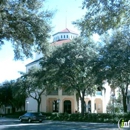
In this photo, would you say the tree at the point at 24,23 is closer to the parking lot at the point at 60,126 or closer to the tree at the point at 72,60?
the parking lot at the point at 60,126

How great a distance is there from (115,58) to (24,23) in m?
14.0

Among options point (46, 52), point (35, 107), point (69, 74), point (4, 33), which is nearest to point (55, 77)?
point (69, 74)

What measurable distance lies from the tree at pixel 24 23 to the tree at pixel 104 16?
2710 millimetres

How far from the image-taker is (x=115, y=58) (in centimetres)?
2706

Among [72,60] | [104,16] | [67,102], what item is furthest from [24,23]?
[67,102]

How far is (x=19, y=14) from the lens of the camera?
15.6 metres

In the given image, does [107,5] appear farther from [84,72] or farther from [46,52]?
[84,72]

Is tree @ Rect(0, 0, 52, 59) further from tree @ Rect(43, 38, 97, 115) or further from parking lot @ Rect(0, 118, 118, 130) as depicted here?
tree @ Rect(43, 38, 97, 115)

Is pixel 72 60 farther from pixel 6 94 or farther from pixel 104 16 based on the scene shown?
pixel 6 94

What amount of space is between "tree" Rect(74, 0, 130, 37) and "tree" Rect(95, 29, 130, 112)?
425 inches

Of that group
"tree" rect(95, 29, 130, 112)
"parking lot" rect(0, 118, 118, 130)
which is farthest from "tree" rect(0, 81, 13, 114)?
"tree" rect(95, 29, 130, 112)

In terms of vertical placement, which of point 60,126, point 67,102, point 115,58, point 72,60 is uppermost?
point 72,60

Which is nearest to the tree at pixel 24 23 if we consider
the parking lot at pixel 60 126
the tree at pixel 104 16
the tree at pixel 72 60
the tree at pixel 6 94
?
the tree at pixel 104 16

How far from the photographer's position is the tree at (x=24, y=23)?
602 inches
